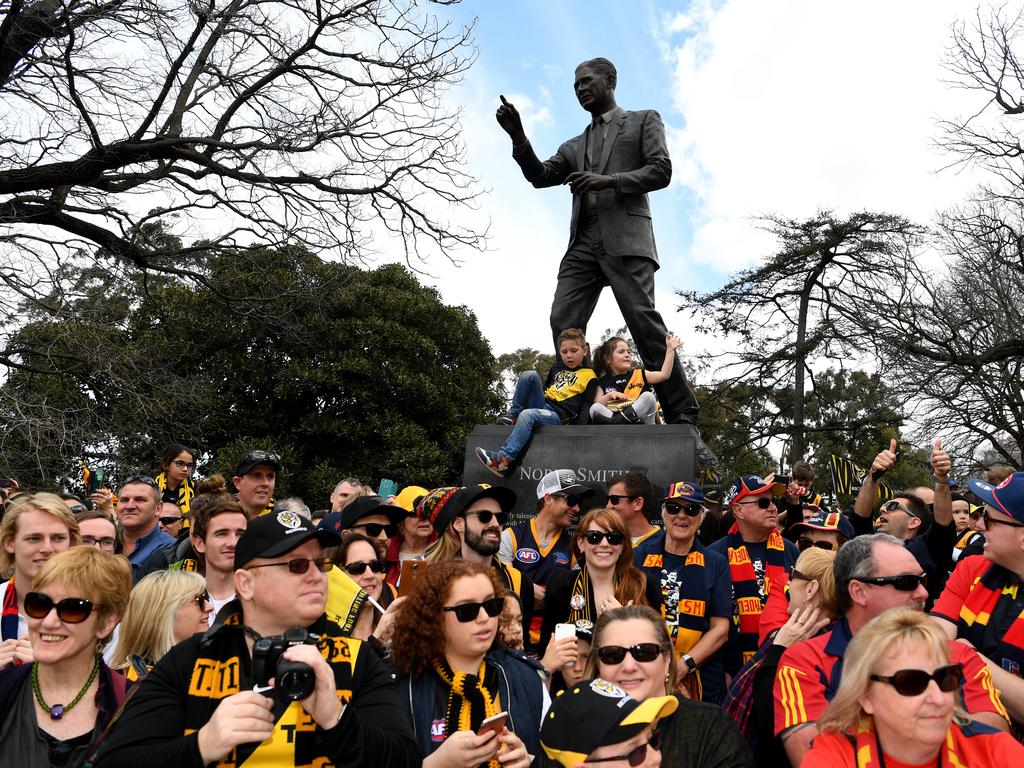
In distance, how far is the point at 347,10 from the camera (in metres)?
14.4

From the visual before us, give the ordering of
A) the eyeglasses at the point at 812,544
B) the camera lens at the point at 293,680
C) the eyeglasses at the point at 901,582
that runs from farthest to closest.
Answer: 1. the eyeglasses at the point at 812,544
2. the eyeglasses at the point at 901,582
3. the camera lens at the point at 293,680

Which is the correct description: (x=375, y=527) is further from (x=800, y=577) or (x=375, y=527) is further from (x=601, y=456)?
(x=601, y=456)

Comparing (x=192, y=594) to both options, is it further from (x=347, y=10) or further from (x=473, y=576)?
(x=347, y=10)

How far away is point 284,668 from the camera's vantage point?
2363mm

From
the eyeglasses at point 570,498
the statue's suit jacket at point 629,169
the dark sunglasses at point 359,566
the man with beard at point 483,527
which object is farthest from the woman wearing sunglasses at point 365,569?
the statue's suit jacket at point 629,169

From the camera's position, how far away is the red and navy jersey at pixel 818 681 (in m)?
3.25

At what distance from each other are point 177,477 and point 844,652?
6.19 metres

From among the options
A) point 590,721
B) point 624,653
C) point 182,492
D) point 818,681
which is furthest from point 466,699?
point 182,492

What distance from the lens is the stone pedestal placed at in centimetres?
829

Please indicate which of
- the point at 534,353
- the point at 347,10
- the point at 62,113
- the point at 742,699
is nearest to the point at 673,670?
the point at 742,699

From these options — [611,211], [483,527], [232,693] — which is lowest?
[232,693]

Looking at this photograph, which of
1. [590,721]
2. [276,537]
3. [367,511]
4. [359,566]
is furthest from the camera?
[367,511]

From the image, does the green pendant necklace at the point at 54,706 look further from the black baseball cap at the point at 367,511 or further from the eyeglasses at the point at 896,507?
the eyeglasses at the point at 896,507

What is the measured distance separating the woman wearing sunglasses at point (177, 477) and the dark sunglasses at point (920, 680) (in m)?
6.28
